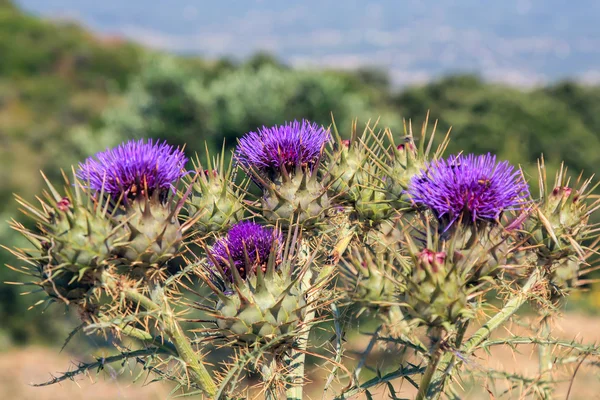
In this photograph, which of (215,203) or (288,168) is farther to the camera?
(288,168)

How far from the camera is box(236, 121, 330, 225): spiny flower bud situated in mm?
3955

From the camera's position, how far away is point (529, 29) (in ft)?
444

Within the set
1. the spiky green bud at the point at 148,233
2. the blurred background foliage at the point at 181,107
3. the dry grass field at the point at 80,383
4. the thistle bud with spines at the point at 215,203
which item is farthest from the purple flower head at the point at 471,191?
the dry grass field at the point at 80,383

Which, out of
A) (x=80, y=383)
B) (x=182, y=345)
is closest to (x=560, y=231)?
(x=182, y=345)

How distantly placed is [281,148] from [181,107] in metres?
23.0

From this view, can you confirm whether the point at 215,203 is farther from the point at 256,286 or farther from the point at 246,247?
the point at 256,286

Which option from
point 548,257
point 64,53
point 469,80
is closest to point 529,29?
point 469,80

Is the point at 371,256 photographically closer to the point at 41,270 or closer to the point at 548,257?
the point at 548,257

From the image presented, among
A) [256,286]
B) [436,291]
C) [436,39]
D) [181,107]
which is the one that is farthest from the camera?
[436,39]

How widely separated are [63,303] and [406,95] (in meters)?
47.2

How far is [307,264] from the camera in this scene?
3.35 meters

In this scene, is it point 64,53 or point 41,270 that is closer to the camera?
point 41,270

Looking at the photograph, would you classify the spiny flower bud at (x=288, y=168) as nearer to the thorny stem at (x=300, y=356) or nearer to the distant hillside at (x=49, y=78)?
the thorny stem at (x=300, y=356)

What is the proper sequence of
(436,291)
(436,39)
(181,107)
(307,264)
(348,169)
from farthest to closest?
(436,39) → (181,107) → (348,169) → (307,264) → (436,291)
